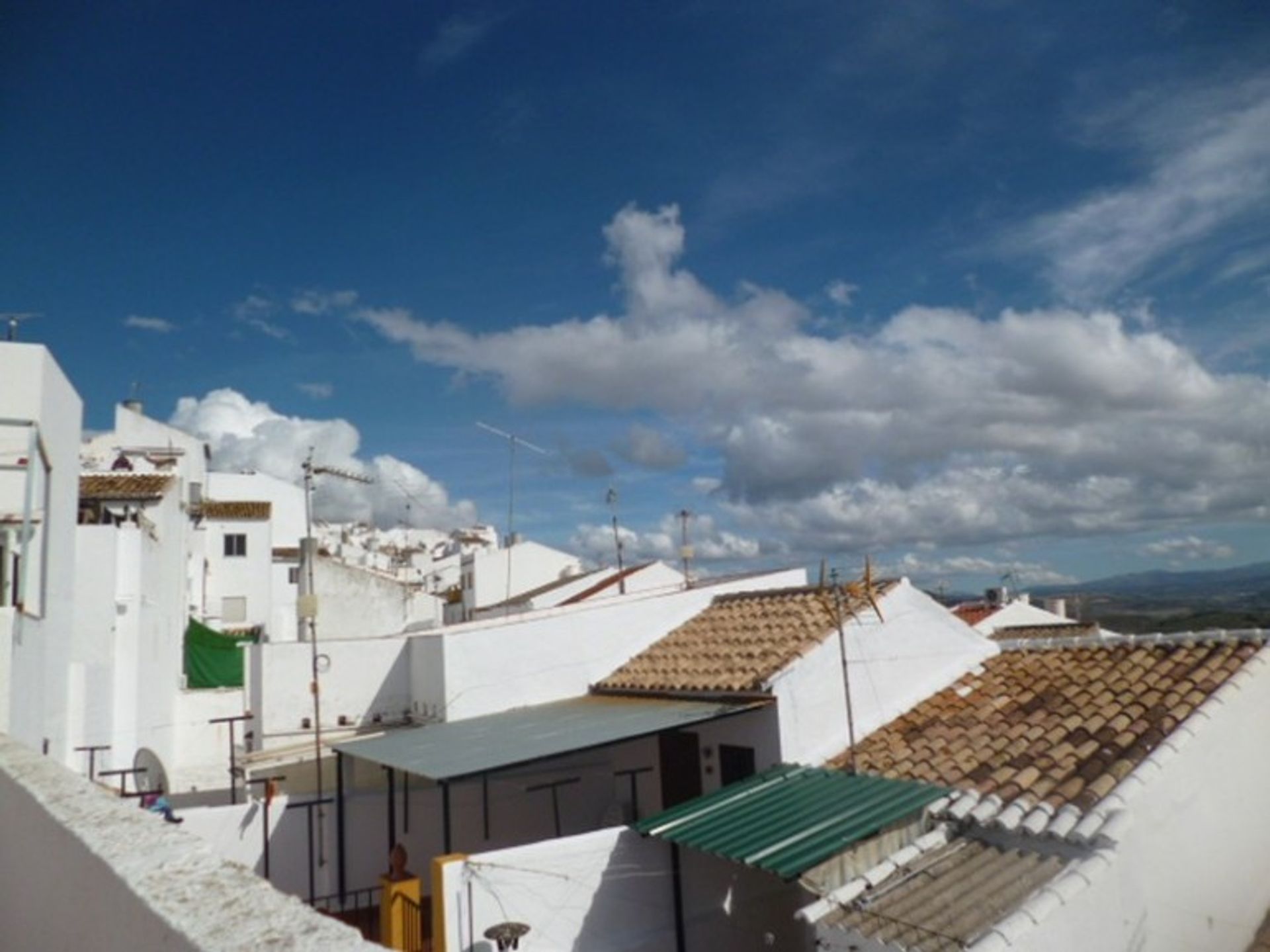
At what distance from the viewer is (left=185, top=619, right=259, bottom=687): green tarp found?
30.0 meters

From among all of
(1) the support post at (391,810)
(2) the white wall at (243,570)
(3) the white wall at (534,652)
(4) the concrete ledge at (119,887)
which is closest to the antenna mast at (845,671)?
(3) the white wall at (534,652)

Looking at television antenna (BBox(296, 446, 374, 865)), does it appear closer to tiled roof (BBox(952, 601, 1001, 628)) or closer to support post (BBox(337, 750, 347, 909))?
support post (BBox(337, 750, 347, 909))

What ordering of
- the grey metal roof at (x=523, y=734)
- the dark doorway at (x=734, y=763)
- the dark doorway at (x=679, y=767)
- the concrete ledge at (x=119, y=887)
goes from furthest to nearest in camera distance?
the dark doorway at (x=679, y=767)
the dark doorway at (x=734, y=763)
the grey metal roof at (x=523, y=734)
the concrete ledge at (x=119, y=887)

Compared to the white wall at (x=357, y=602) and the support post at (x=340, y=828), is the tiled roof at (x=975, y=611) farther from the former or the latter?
the support post at (x=340, y=828)

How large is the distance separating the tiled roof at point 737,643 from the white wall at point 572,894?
3.33m

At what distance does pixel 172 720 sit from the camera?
27359mm

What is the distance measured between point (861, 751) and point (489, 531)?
6781 centimetres

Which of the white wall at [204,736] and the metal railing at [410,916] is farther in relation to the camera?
the white wall at [204,736]

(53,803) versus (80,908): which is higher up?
(53,803)

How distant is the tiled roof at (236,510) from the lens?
39.4m

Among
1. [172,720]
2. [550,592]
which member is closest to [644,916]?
[172,720]

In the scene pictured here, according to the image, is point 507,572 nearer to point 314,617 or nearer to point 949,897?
point 314,617

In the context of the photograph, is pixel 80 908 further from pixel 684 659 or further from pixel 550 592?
pixel 550 592

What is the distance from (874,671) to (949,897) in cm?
562
